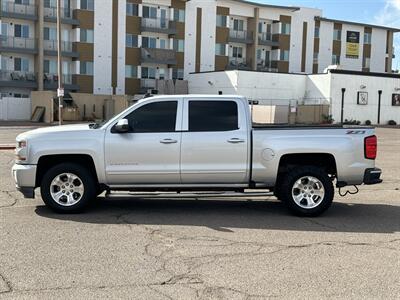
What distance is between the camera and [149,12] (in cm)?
6078

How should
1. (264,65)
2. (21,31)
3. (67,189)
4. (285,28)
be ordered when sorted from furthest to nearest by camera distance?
(285,28), (264,65), (21,31), (67,189)

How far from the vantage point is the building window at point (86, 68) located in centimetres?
5672

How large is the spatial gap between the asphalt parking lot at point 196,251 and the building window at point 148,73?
5164 cm

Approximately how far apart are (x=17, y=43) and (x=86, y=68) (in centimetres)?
719

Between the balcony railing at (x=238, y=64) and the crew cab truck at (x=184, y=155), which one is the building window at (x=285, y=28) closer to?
the balcony railing at (x=238, y=64)

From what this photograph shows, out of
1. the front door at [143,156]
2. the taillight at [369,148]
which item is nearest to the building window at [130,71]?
the front door at [143,156]

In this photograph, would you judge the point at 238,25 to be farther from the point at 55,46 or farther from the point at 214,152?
the point at 214,152

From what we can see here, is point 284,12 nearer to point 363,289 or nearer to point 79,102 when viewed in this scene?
point 79,102

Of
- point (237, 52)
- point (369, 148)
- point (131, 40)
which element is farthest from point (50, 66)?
point (369, 148)

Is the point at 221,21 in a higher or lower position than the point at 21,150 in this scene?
higher

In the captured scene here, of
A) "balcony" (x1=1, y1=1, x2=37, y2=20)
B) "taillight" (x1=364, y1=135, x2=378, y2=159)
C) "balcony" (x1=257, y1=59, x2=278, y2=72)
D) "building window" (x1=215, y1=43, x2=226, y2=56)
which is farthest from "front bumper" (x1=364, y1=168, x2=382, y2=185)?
"balcony" (x1=257, y1=59, x2=278, y2=72)

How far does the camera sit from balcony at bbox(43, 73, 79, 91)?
55347 millimetres

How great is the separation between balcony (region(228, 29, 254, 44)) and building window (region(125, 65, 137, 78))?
509 inches

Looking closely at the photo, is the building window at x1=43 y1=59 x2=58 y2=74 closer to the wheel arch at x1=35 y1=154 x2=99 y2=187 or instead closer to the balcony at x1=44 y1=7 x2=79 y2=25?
the balcony at x1=44 y1=7 x2=79 y2=25
